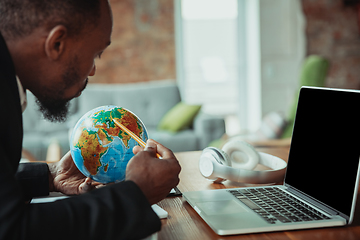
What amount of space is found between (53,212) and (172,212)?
0.96ft

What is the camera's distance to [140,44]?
16.1 ft

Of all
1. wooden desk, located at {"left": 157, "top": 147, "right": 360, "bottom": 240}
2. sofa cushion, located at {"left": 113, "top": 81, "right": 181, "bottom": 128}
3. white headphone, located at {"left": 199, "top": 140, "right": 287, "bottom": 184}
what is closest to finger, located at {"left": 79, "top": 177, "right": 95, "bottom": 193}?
wooden desk, located at {"left": 157, "top": 147, "right": 360, "bottom": 240}

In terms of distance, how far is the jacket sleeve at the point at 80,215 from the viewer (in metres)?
0.58

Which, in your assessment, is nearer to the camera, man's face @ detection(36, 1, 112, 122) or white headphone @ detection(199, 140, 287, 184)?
man's face @ detection(36, 1, 112, 122)

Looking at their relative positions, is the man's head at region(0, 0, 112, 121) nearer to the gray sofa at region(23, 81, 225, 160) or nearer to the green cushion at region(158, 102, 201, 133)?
the gray sofa at region(23, 81, 225, 160)

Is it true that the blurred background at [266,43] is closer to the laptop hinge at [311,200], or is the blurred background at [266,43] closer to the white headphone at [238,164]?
the white headphone at [238,164]

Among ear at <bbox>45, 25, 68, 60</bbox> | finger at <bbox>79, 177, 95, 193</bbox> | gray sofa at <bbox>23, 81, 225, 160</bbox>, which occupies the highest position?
ear at <bbox>45, 25, 68, 60</bbox>

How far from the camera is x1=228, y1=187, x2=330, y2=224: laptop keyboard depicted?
2.34ft

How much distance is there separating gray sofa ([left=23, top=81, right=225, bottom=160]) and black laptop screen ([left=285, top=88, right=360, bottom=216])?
8.20 ft

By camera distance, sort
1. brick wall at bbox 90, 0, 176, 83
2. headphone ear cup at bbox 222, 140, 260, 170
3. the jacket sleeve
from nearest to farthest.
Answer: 1. the jacket sleeve
2. headphone ear cup at bbox 222, 140, 260, 170
3. brick wall at bbox 90, 0, 176, 83

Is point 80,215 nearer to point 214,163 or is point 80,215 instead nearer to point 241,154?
point 214,163

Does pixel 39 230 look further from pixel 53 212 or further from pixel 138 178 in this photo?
pixel 138 178

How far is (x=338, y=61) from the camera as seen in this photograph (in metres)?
4.93

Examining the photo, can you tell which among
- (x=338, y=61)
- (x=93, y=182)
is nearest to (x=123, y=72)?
(x=338, y=61)
